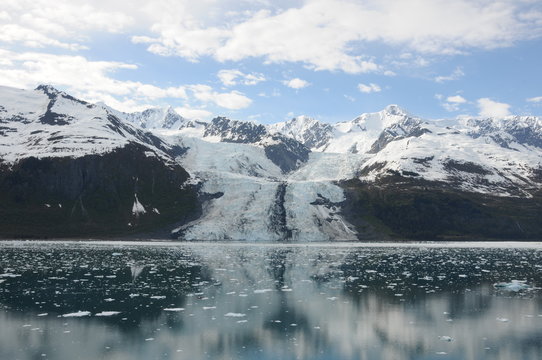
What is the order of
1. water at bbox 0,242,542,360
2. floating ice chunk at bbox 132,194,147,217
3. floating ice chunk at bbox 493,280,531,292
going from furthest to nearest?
floating ice chunk at bbox 132,194,147,217 → floating ice chunk at bbox 493,280,531,292 → water at bbox 0,242,542,360

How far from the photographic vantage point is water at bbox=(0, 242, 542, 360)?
27.0 meters

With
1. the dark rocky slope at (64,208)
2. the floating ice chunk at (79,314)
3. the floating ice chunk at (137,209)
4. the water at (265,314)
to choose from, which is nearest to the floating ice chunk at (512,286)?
the water at (265,314)

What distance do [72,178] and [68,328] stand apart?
18130 centimetres

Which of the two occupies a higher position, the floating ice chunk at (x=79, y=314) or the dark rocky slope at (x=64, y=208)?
the dark rocky slope at (x=64, y=208)

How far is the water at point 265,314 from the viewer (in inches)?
1062

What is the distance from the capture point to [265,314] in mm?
36375

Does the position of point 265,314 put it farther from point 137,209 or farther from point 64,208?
point 64,208

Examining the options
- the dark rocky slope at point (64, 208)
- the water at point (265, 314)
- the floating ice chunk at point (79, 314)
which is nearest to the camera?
the water at point (265, 314)

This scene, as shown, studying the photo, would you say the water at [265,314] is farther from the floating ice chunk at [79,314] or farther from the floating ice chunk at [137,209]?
the floating ice chunk at [137,209]

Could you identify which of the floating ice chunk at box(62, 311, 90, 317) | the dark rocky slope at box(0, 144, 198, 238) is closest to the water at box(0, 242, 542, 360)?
the floating ice chunk at box(62, 311, 90, 317)

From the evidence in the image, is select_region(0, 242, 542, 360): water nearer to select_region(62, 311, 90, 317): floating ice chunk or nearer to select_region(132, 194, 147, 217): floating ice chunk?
select_region(62, 311, 90, 317): floating ice chunk

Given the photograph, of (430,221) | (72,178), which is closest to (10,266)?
(72,178)

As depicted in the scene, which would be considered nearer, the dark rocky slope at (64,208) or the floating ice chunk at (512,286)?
the floating ice chunk at (512,286)

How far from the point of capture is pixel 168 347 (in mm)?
27453
